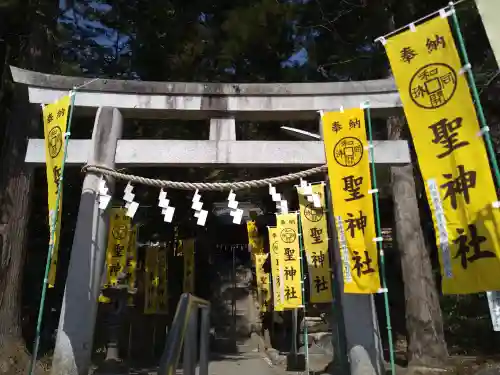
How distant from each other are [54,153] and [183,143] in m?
1.78

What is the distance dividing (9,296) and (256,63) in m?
7.95

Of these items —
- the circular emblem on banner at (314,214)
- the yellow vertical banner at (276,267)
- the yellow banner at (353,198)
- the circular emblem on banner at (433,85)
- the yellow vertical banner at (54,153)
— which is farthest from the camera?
the yellow vertical banner at (276,267)

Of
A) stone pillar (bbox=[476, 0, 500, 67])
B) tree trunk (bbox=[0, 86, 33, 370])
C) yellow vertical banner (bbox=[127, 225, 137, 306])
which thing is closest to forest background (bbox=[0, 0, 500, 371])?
tree trunk (bbox=[0, 86, 33, 370])

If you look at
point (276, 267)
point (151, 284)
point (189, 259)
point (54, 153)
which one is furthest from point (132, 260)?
point (54, 153)

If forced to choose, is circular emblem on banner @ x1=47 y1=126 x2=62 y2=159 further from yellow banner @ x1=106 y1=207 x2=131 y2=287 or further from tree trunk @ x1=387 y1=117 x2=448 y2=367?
tree trunk @ x1=387 y1=117 x2=448 y2=367

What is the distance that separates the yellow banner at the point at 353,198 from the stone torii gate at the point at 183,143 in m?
0.57

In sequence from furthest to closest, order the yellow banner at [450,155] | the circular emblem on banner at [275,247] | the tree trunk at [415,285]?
the circular emblem on banner at [275,247] < the tree trunk at [415,285] < the yellow banner at [450,155]

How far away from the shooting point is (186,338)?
412 centimetres

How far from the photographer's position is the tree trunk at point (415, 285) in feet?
30.5

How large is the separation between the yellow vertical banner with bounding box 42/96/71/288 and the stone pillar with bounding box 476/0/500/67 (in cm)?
511

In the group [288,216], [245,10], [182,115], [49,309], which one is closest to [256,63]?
[245,10]

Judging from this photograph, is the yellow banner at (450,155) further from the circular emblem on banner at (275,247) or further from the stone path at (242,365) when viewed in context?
the stone path at (242,365)

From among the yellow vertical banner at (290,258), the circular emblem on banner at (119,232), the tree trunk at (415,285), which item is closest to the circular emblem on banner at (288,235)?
the yellow vertical banner at (290,258)

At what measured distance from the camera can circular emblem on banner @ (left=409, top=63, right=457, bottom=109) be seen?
4.54 meters
